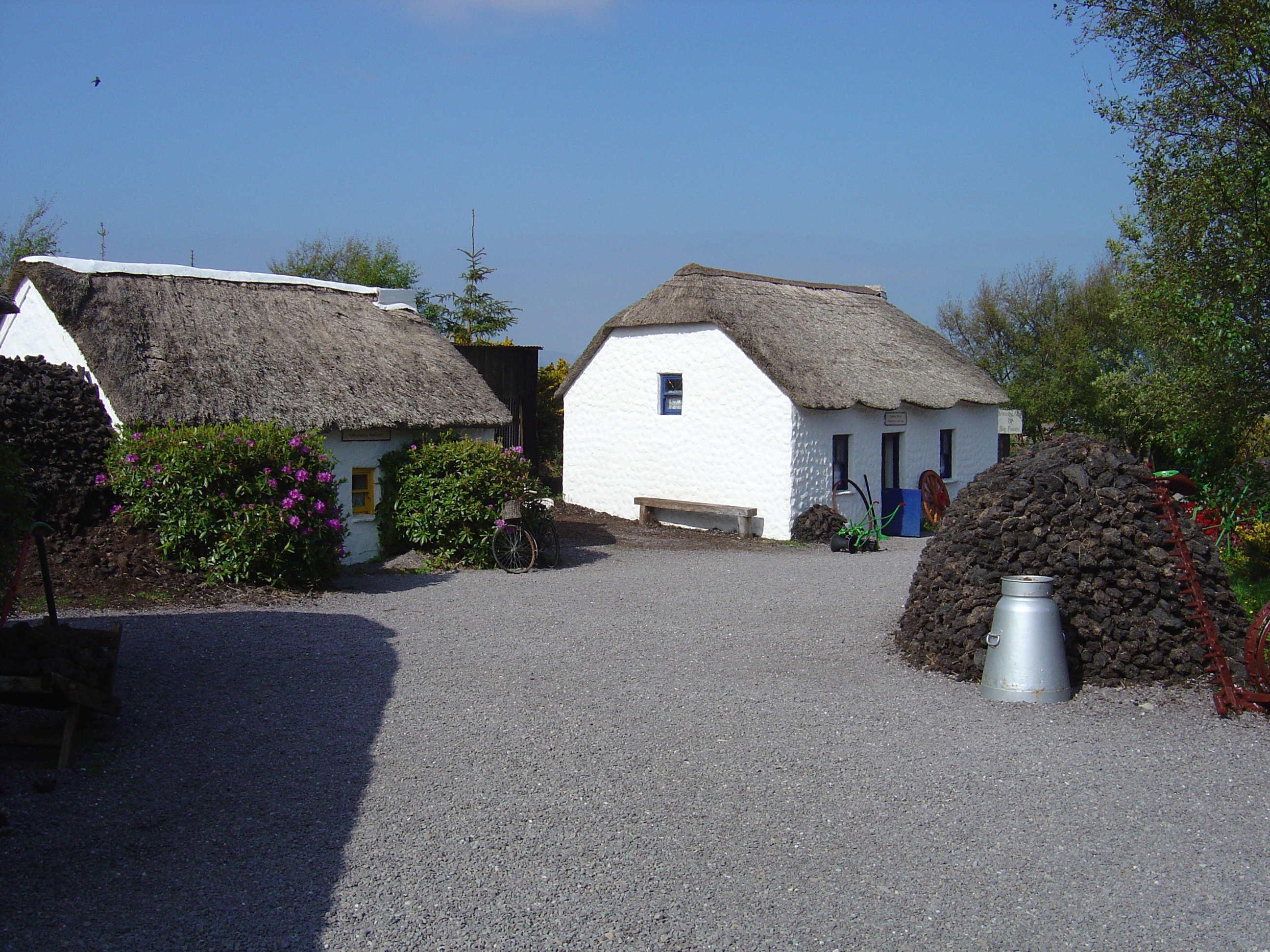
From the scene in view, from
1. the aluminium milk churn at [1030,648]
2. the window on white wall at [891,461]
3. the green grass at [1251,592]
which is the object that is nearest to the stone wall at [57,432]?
the aluminium milk churn at [1030,648]

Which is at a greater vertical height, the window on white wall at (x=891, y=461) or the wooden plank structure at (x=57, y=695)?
the window on white wall at (x=891, y=461)

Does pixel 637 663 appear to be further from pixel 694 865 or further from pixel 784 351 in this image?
pixel 784 351

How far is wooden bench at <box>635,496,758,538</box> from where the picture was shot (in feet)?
59.9

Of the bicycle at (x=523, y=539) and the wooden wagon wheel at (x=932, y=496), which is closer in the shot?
the bicycle at (x=523, y=539)

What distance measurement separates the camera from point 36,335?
13.4 m

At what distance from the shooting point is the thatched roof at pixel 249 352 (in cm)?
1284

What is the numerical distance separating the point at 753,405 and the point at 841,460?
2375 millimetres

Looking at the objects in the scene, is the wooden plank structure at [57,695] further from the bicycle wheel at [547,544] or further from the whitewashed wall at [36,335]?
the bicycle wheel at [547,544]

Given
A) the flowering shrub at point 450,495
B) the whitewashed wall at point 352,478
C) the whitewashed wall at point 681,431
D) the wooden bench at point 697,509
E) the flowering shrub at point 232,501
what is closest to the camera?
the flowering shrub at point 232,501

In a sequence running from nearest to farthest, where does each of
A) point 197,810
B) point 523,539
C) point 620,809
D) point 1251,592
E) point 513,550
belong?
point 197,810
point 620,809
point 1251,592
point 513,550
point 523,539

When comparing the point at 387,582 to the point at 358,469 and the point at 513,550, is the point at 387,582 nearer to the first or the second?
the point at 513,550

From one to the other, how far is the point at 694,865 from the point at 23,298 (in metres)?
12.8

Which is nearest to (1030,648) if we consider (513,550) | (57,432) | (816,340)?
(513,550)

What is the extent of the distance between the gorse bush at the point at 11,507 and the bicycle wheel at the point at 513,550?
7909 mm
